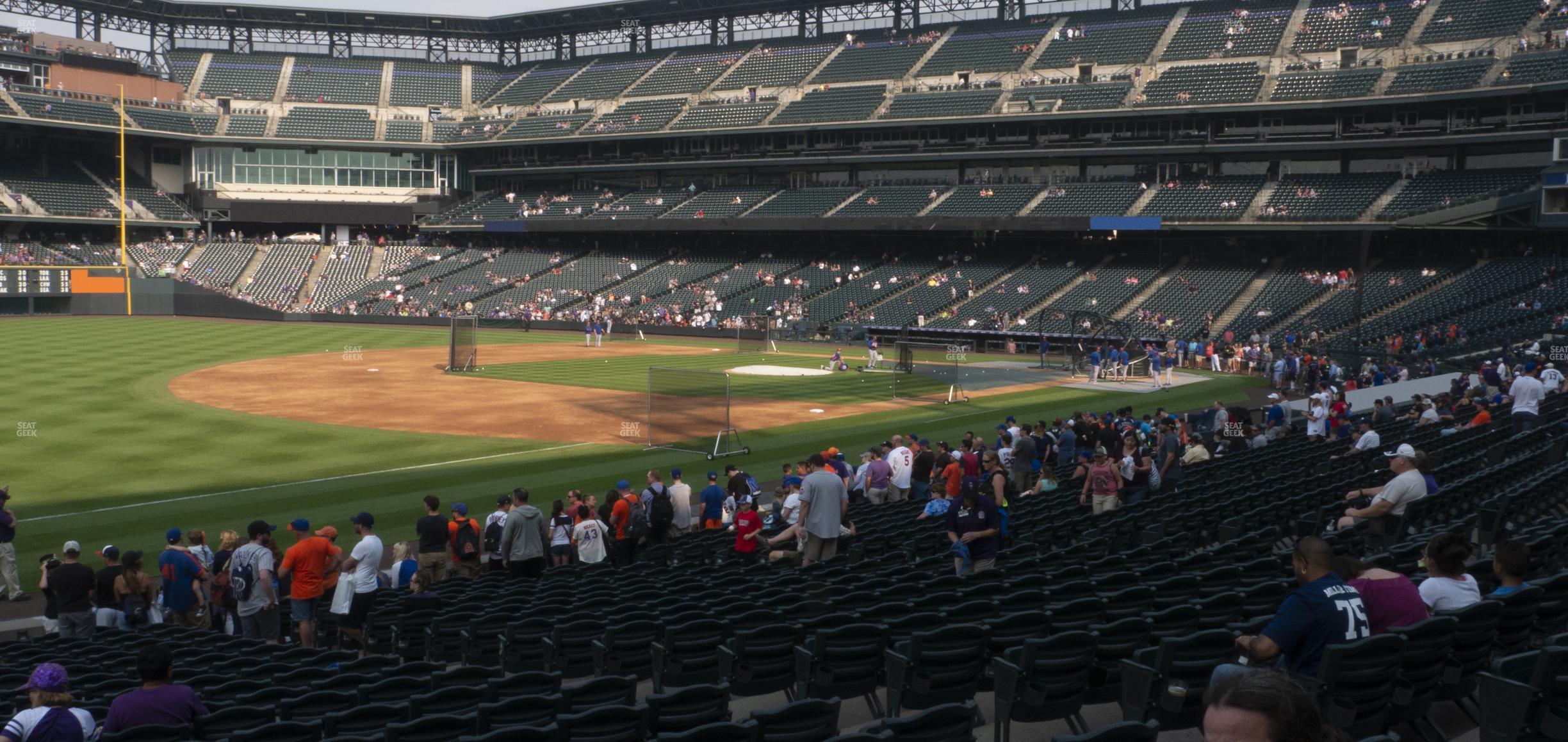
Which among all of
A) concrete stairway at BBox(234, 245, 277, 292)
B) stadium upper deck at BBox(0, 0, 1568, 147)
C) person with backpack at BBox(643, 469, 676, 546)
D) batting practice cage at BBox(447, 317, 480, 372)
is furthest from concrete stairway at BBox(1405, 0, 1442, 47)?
concrete stairway at BBox(234, 245, 277, 292)

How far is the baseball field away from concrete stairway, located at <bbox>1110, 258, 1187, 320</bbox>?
11.9 meters

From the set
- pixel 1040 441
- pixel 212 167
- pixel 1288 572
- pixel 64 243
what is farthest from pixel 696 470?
pixel 212 167

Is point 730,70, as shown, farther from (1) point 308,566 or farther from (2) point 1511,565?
(2) point 1511,565

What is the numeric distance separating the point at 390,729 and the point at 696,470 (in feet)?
71.8

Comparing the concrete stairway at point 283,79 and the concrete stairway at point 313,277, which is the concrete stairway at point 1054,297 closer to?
the concrete stairway at point 313,277

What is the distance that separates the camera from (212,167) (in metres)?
92.2

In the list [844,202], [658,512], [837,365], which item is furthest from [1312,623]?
[844,202]

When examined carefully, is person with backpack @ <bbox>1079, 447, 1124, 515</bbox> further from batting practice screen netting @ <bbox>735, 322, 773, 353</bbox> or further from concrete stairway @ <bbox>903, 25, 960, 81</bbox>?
concrete stairway @ <bbox>903, 25, 960, 81</bbox>

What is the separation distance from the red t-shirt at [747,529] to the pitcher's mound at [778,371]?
32363 millimetres

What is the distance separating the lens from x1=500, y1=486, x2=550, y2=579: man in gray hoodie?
1562 centimetres

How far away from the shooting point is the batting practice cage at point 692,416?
31.1m

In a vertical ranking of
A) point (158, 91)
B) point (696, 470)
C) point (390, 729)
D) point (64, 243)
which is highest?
point (158, 91)

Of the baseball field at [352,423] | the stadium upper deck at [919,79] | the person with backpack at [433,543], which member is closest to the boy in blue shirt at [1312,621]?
the person with backpack at [433,543]

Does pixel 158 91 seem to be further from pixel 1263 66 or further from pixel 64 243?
pixel 1263 66
